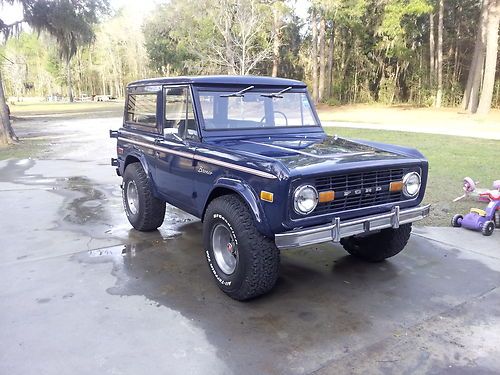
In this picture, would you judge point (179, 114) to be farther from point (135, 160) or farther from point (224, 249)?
point (224, 249)

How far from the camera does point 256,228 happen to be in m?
3.43

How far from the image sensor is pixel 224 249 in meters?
3.94

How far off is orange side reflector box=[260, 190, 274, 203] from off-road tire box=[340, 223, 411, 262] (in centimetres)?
152

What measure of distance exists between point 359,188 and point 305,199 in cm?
56

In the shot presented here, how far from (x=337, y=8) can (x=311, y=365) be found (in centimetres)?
A: 2520

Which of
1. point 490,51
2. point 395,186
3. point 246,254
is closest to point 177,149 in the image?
point 246,254

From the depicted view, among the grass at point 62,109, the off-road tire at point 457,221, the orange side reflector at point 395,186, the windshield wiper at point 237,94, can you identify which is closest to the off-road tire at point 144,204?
the windshield wiper at point 237,94

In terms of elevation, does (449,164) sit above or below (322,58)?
below

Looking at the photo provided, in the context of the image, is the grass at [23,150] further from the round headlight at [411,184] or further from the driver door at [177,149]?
the round headlight at [411,184]

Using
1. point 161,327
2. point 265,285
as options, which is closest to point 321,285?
point 265,285

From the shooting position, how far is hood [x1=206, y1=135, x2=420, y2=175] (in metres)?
3.39

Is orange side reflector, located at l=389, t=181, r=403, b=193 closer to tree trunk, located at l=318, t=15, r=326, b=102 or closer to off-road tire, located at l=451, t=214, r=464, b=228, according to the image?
off-road tire, located at l=451, t=214, r=464, b=228

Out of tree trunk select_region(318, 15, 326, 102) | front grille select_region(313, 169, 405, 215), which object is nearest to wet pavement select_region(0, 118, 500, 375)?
front grille select_region(313, 169, 405, 215)

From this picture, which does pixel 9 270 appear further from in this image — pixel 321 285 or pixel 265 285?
pixel 321 285
